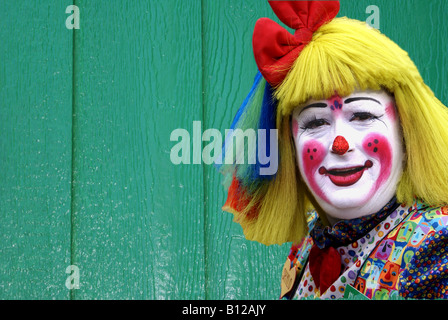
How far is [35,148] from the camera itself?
2381 mm

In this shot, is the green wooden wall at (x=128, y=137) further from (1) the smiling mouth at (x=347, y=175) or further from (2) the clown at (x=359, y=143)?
(1) the smiling mouth at (x=347, y=175)

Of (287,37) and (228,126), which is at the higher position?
(287,37)

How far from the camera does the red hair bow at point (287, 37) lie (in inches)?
67.4

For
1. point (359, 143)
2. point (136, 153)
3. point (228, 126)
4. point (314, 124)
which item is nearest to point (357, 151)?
point (359, 143)

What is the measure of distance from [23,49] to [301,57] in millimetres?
1147

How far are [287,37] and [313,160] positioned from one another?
0.31m

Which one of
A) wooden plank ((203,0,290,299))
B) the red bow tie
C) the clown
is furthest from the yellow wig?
wooden plank ((203,0,290,299))

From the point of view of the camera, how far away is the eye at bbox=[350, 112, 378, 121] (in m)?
1.62

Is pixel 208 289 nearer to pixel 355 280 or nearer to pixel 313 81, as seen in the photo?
pixel 355 280

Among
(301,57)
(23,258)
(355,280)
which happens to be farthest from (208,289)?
(301,57)

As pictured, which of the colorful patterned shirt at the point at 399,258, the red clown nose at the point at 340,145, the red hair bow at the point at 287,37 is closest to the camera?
the colorful patterned shirt at the point at 399,258

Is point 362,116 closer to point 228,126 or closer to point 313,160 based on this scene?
point 313,160

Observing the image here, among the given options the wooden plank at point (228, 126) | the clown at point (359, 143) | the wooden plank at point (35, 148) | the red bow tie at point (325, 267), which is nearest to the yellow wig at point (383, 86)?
the clown at point (359, 143)

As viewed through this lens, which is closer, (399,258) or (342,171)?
(399,258)
